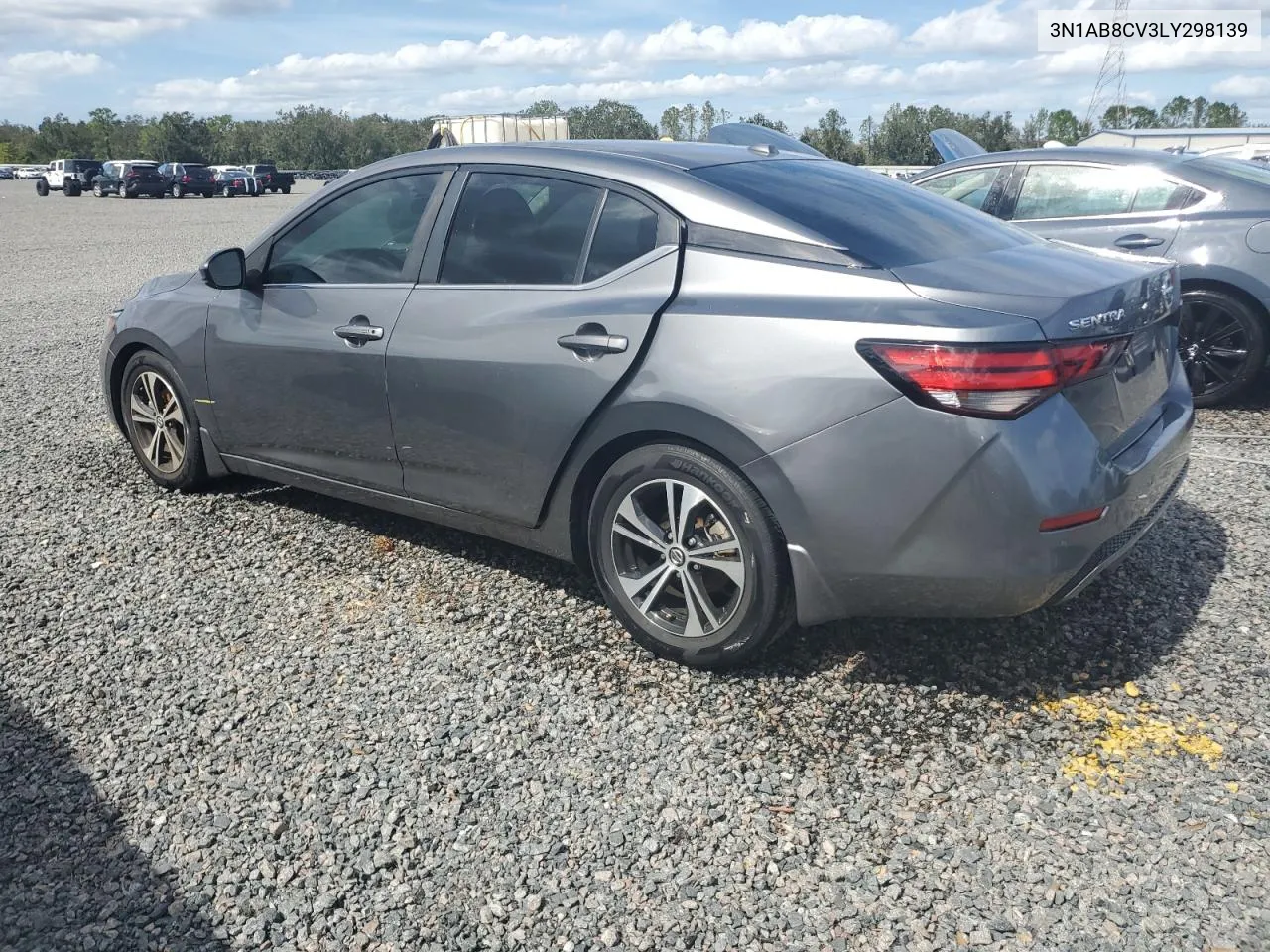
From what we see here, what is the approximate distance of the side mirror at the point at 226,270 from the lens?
4492 mm

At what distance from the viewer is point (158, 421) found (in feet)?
17.2

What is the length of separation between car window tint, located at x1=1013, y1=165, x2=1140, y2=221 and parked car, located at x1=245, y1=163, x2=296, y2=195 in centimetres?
4963

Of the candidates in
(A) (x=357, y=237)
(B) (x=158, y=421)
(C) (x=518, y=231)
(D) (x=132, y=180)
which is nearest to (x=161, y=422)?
(B) (x=158, y=421)

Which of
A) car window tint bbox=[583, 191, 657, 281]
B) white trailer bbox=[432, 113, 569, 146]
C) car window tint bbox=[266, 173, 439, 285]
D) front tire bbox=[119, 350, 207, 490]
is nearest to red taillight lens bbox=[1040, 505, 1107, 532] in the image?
car window tint bbox=[583, 191, 657, 281]

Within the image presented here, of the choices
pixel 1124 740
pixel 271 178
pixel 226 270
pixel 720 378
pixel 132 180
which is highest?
pixel 132 180

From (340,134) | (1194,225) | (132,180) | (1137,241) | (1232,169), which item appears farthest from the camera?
(340,134)

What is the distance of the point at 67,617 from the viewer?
401 centimetres

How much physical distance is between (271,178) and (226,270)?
51.3m

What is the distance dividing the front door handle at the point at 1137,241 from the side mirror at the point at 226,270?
5121mm

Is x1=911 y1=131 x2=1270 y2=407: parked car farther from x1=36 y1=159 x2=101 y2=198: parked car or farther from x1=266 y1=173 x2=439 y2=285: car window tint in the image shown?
x1=36 y1=159 x2=101 y2=198: parked car

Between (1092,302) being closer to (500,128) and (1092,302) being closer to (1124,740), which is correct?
(1124,740)

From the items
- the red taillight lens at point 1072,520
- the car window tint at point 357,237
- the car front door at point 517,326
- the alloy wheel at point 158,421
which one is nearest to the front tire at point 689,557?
the car front door at point 517,326

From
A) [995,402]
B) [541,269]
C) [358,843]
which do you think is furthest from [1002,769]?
[541,269]

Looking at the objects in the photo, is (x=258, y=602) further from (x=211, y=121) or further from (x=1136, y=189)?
(x=211, y=121)
